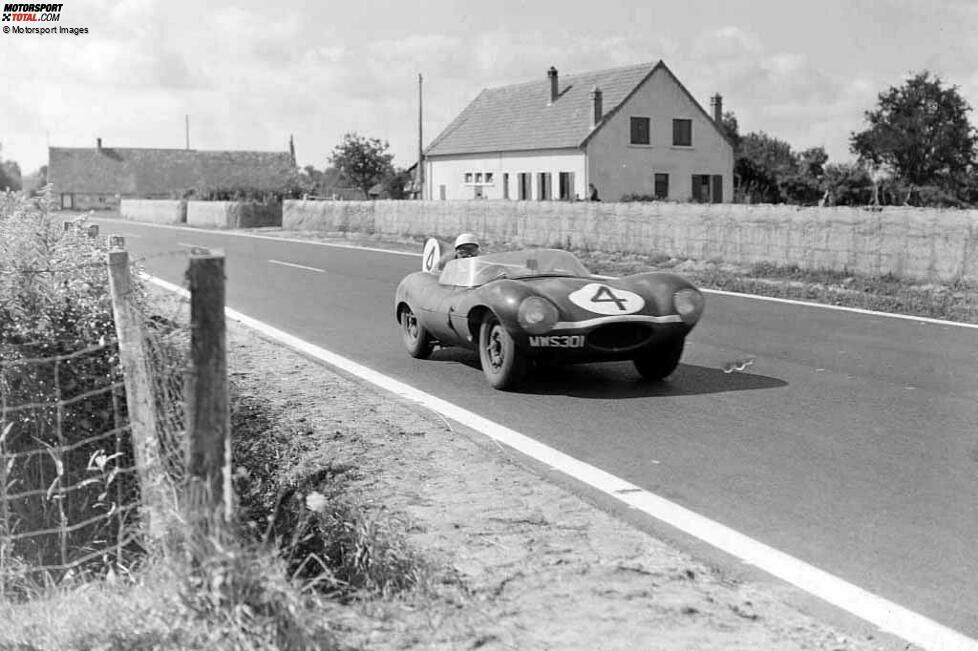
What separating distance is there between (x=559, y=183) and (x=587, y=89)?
196 inches

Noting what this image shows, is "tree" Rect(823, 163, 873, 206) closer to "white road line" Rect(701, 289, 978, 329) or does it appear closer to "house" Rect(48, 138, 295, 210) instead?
"white road line" Rect(701, 289, 978, 329)

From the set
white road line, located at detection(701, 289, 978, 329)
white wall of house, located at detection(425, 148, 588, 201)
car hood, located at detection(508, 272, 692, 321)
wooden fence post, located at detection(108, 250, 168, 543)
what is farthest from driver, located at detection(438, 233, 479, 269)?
white wall of house, located at detection(425, 148, 588, 201)

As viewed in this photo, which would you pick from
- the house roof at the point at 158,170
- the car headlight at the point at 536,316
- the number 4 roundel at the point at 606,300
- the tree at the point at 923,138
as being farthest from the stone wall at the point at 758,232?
the house roof at the point at 158,170

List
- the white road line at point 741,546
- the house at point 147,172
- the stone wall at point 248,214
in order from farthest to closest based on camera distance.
→ the house at point 147,172 < the stone wall at point 248,214 < the white road line at point 741,546

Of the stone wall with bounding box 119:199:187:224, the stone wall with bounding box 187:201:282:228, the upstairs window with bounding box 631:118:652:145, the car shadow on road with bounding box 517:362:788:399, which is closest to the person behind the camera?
the car shadow on road with bounding box 517:362:788:399

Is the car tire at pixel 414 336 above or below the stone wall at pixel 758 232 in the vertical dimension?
below

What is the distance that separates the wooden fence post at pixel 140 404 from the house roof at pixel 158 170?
108207mm

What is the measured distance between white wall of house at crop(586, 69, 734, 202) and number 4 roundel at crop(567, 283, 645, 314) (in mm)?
45035

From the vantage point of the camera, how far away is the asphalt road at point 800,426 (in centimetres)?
505

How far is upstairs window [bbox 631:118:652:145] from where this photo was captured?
179 feet

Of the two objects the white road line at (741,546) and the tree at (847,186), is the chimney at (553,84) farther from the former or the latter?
the white road line at (741,546)

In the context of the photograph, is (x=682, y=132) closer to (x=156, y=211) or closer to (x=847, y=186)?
(x=847, y=186)

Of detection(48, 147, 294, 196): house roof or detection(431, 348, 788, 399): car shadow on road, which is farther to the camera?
detection(48, 147, 294, 196): house roof

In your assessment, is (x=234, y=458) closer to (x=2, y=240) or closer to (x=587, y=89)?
(x=2, y=240)
